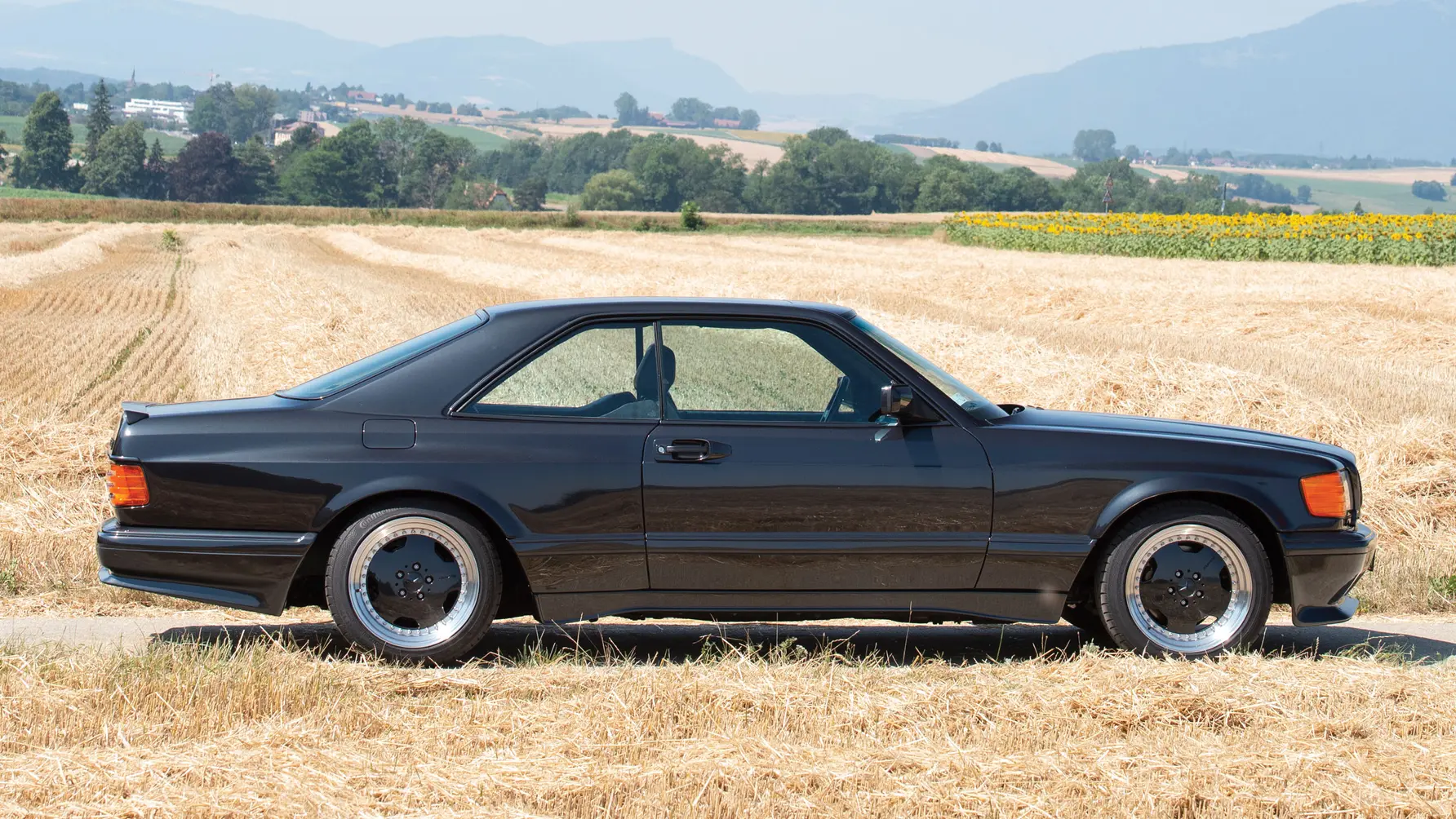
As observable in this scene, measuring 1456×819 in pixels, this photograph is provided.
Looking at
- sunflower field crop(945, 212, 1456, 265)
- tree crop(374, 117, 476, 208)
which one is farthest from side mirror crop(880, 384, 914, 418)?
tree crop(374, 117, 476, 208)

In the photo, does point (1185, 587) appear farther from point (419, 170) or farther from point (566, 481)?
point (419, 170)

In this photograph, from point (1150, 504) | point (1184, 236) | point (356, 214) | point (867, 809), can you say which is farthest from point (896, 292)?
point (356, 214)

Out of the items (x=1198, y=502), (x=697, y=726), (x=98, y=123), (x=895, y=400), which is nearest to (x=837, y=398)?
(x=895, y=400)

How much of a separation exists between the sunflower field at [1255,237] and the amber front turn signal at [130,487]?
3994cm

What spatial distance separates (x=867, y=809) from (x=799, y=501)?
1708mm

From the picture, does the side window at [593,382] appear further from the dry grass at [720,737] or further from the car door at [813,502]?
the dry grass at [720,737]

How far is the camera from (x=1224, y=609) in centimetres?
570

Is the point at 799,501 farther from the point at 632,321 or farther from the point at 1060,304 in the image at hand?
the point at 1060,304

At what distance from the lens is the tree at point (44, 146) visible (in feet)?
422

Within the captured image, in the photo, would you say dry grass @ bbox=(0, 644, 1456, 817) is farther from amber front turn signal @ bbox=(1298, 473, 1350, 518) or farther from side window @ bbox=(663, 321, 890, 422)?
side window @ bbox=(663, 321, 890, 422)

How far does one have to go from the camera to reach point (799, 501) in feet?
17.9

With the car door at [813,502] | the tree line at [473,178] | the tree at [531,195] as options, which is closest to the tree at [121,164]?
the tree line at [473,178]

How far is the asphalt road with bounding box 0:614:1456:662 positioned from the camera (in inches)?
234

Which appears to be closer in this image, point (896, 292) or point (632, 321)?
point (632, 321)
